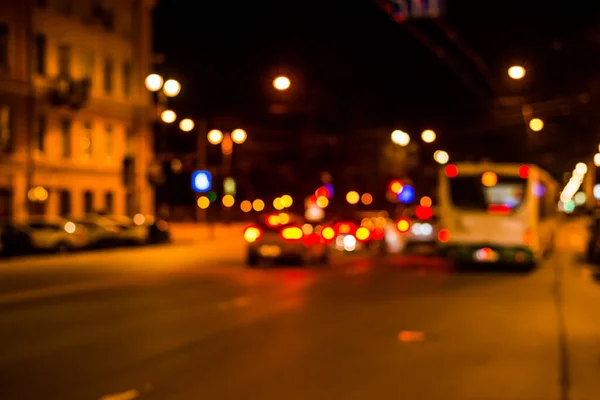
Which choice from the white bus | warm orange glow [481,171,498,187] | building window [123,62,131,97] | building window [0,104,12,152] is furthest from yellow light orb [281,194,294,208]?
warm orange glow [481,171,498,187]

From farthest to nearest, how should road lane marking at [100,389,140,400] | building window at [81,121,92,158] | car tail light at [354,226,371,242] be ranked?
building window at [81,121,92,158], car tail light at [354,226,371,242], road lane marking at [100,389,140,400]

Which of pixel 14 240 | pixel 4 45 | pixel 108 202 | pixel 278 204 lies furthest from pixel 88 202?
pixel 278 204

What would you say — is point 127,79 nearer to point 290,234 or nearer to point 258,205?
point 290,234

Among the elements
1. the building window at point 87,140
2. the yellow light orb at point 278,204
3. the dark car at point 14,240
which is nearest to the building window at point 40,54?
the building window at point 87,140

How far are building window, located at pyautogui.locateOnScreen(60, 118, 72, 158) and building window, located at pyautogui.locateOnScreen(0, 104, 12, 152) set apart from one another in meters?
4.06

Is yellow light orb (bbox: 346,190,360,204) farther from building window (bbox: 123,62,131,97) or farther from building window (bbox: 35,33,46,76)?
building window (bbox: 35,33,46,76)

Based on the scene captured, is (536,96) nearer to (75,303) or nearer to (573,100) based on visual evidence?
(573,100)

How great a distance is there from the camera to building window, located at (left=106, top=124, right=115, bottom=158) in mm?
50688

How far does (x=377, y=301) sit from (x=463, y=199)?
33.7 ft

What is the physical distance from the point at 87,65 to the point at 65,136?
4060mm

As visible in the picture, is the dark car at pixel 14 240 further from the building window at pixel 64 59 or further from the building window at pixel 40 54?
the building window at pixel 64 59

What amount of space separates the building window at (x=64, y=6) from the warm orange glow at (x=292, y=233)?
2349 centimetres

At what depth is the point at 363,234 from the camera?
128 ft

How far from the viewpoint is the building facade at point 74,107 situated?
4331 cm
